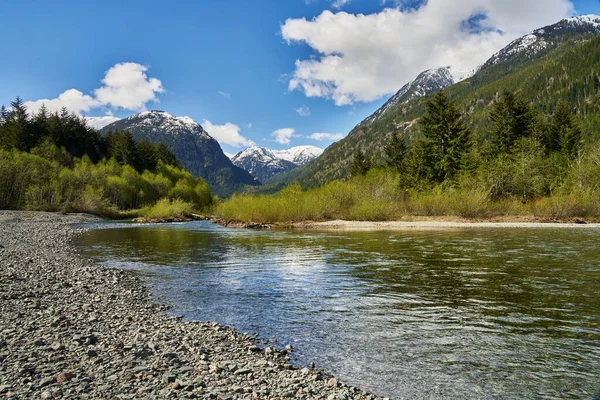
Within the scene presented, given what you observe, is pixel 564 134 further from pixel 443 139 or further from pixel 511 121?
pixel 443 139

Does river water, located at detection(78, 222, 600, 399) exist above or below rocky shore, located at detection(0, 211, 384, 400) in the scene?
below

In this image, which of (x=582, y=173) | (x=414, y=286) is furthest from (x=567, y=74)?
(x=414, y=286)

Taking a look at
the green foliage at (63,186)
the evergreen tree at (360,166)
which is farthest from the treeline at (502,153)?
the green foliage at (63,186)

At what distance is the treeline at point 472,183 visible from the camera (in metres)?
53.0

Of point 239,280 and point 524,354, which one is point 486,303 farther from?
point 239,280

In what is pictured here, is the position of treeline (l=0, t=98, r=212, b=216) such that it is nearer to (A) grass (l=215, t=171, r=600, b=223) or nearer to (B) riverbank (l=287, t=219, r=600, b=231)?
(A) grass (l=215, t=171, r=600, b=223)

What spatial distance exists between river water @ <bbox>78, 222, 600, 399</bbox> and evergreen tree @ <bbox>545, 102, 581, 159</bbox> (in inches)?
2589

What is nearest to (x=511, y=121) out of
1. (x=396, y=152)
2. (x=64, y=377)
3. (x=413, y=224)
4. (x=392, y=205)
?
(x=396, y=152)

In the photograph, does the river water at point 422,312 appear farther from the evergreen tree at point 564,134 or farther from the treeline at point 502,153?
the evergreen tree at point 564,134

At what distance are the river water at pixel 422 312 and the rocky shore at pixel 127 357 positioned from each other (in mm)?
890

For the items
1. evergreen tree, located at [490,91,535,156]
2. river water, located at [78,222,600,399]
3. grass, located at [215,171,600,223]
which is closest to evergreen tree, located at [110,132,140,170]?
grass, located at [215,171,600,223]

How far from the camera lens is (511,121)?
7262cm

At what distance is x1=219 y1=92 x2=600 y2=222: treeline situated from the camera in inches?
2087

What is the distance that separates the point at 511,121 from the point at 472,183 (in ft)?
80.4
